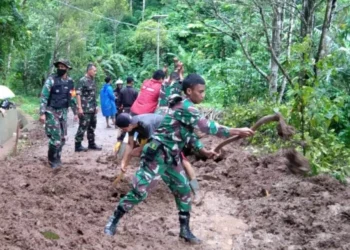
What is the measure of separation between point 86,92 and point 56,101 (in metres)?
1.78

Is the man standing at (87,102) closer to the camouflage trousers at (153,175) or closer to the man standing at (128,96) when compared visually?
the man standing at (128,96)

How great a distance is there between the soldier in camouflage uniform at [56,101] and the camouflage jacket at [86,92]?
148cm

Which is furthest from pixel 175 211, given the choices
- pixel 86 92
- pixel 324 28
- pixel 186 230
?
pixel 324 28

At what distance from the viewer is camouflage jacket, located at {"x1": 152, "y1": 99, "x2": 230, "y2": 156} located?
4.88 m

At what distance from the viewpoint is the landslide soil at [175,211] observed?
5.22 m

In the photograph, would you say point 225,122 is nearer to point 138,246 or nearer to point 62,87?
point 62,87

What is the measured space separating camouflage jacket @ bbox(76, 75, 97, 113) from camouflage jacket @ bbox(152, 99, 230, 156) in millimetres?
5284

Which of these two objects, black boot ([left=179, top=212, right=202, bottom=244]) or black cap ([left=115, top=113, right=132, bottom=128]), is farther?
black cap ([left=115, top=113, right=132, bottom=128])

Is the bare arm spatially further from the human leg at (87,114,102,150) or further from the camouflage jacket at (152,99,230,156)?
the human leg at (87,114,102,150)

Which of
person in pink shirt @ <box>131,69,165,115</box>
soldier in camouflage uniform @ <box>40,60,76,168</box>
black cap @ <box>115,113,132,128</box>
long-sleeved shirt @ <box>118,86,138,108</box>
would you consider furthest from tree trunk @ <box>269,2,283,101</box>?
black cap @ <box>115,113,132,128</box>

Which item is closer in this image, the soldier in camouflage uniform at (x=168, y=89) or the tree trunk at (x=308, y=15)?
the soldier in camouflage uniform at (x=168, y=89)

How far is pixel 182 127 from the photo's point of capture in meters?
5.09

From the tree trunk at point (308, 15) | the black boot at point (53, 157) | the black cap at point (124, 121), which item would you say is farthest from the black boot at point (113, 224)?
the tree trunk at point (308, 15)

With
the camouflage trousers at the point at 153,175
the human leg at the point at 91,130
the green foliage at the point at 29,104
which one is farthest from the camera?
the green foliage at the point at 29,104
